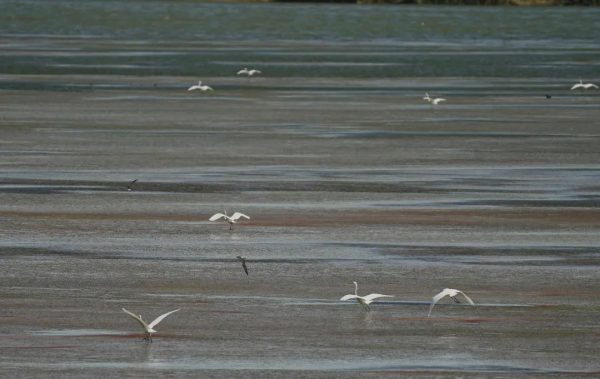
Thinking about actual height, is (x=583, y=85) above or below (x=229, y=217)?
below

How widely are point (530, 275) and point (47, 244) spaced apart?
399 cm

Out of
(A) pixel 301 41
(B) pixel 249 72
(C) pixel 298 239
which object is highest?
(C) pixel 298 239

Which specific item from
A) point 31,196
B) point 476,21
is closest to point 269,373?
point 31,196

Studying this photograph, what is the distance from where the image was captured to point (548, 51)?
5056 centimetres

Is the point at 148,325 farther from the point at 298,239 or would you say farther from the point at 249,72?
the point at 249,72

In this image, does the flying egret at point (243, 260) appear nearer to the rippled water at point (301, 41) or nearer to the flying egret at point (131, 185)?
the flying egret at point (131, 185)

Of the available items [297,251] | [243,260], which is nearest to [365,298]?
[243,260]

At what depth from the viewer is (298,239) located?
1516cm

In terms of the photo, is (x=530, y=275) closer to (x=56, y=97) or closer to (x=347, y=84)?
(x=56, y=97)

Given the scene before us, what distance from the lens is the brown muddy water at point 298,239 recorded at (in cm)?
1073

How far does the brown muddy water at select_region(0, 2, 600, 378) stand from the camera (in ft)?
35.2

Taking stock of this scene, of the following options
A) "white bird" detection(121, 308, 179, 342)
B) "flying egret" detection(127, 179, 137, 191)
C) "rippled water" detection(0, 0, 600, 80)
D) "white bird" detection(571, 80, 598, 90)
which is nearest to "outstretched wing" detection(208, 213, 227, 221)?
"flying egret" detection(127, 179, 137, 191)

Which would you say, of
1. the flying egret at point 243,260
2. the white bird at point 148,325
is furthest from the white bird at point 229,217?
the white bird at point 148,325

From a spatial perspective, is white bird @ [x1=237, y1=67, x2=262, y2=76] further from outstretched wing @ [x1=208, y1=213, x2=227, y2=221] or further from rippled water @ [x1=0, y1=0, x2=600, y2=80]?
outstretched wing @ [x1=208, y1=213, x2=227, y2=221]
